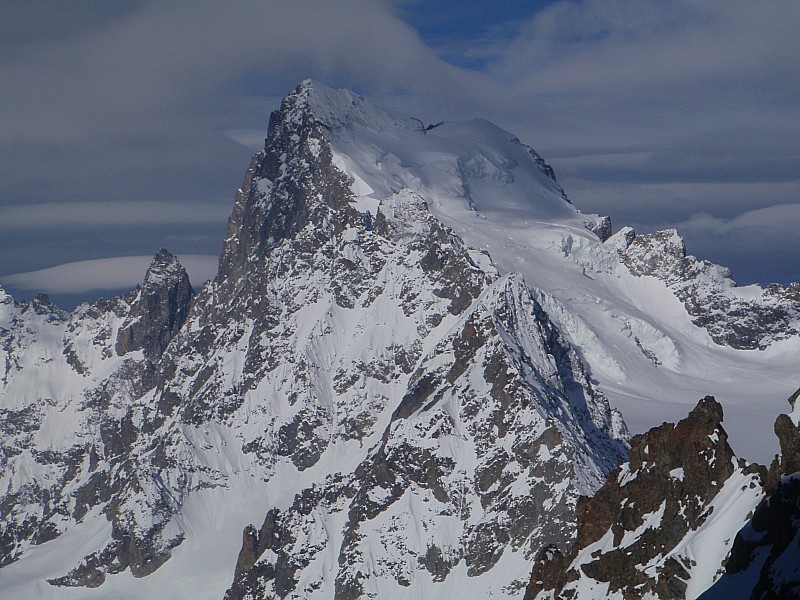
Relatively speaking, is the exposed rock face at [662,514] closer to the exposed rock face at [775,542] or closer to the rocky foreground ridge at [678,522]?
the rocky foreground ridge at [678,522]

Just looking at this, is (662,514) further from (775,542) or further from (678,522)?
(775,542)

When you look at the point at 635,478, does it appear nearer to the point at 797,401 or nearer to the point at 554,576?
the point at 554,576

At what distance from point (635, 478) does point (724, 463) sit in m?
7.20

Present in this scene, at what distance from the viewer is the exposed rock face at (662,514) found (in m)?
96.2

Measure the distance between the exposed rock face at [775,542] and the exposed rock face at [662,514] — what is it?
280 inches

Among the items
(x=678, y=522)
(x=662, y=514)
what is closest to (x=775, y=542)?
(x=678, y=522)

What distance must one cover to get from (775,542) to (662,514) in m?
19.8

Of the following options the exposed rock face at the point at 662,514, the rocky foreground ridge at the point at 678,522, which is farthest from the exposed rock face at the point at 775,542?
the exposed rock face at the point at 662,514

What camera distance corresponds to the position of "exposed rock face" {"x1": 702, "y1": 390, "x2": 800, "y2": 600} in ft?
253

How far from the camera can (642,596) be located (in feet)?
321

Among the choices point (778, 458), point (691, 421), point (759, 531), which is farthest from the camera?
point (691, 421)

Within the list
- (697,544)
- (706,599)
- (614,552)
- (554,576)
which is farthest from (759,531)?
(554,576)

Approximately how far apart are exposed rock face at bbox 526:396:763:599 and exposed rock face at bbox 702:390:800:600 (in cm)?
711

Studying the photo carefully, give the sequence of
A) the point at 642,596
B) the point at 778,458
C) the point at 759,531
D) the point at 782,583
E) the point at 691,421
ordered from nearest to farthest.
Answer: the point at 782,583 < the point at 759,531 < the point at 778,458 < the point at 642,596 < the point at 691,421
